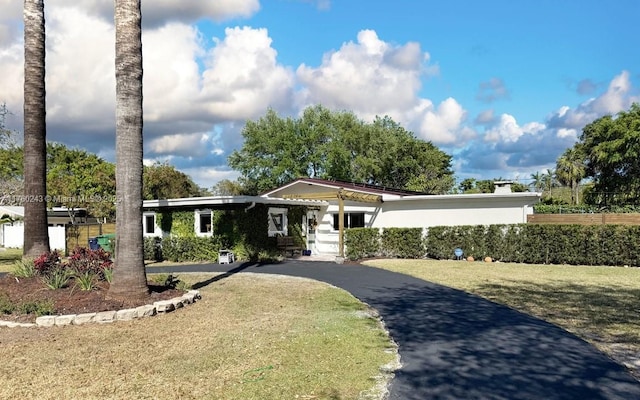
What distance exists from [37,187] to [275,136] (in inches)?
1245

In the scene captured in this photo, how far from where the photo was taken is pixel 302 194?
2197 centimetres

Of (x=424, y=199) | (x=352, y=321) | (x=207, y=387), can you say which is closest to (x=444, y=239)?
(x=424, y=199)

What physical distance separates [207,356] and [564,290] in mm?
8689

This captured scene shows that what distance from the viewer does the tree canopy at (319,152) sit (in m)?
41.8

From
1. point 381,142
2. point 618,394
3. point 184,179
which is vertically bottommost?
point 618,394

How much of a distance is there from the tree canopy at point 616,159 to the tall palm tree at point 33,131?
37466 millimetres

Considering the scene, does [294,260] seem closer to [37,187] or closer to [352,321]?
[37,187]

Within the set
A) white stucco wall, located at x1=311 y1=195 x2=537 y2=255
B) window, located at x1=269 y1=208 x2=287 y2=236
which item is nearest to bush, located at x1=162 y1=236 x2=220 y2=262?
window, located at x1=269 y1=208 x2=287 y2=236

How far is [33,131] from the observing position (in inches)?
433

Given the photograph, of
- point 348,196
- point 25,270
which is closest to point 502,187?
point 348,196

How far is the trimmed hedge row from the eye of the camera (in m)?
15.8

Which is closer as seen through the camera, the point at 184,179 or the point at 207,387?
the point at 207,387

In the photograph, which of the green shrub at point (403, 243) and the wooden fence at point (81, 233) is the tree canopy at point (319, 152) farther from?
the green shrub at point (403, 243)

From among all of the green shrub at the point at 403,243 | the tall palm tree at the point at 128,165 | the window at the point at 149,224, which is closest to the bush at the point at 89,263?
the tall palm tree at the point at 128,165
